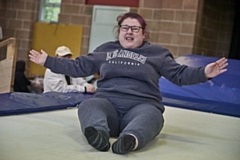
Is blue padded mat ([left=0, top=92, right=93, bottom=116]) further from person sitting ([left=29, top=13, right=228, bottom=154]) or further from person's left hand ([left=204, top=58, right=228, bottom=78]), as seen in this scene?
person's left hand ([left=204, top=58, right=228, bottom=78])

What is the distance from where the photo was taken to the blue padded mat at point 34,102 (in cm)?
245

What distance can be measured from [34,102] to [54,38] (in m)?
3.48

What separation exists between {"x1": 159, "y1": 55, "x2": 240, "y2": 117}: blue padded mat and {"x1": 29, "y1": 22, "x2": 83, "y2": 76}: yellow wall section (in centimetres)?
233

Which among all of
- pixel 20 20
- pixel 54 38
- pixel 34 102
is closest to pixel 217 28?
pixel 54 38

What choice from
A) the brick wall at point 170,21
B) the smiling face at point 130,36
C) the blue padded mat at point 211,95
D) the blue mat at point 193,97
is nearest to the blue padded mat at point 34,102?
the blue mat at point 193,97

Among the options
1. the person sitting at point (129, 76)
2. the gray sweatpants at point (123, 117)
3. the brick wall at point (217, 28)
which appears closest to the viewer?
the gray sweatpants at point (123, 117)

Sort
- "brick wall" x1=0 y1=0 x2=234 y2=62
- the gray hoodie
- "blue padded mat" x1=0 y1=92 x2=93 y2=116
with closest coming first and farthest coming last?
1. the gray hoodie
2. "blue padded mat" x1=0 y1=92 x2=93 y2=116
3. "brick wall" x1=0 y1=0 x2=234 y2=62

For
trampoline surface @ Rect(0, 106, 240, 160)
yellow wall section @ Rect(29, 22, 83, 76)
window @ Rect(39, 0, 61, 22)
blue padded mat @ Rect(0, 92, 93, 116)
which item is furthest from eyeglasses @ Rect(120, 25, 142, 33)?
window @ Rect(39, 0, 61, 22)

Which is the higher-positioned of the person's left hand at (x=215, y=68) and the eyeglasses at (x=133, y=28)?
the eyeglasses at (x=133, y=28)

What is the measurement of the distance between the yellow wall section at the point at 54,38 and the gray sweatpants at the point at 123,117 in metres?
3.97

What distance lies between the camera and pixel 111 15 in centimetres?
579

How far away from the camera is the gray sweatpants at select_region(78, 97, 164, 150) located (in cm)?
174

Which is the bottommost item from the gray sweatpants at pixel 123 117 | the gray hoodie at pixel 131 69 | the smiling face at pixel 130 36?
the gray sweatpants at pixel 123 117

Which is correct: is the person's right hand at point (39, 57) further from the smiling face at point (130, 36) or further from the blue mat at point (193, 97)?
the blue mat at point (193, 97)
